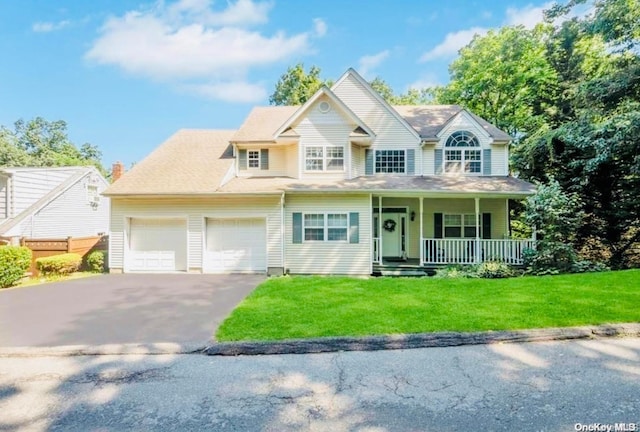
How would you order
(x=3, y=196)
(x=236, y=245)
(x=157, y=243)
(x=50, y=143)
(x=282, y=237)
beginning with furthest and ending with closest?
1. (x=50, y=143)
2. (x=3, y=196)
3. (x=157, y=243)
4. (x=236, y=245)
5. (x=282, y=237)

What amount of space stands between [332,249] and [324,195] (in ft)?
6.67

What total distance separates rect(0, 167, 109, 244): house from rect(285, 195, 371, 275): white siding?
11.6m

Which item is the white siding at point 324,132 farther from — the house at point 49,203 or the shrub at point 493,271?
the house at point 49,203

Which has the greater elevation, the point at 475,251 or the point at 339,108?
the point at 339,108

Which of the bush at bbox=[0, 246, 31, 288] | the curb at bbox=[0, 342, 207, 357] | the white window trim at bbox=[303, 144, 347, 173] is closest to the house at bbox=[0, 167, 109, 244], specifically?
the bush at bbox=[0, 246, 31, 288]

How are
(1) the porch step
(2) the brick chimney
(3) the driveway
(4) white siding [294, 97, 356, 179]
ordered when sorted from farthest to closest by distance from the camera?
(2) the brick chimney → (4) white siding [294, 97, 356, 179] → (1) the porch step → (3) the driveway

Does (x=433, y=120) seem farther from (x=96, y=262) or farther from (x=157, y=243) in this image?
(x=96, y=262)

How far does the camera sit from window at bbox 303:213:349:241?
1299cm

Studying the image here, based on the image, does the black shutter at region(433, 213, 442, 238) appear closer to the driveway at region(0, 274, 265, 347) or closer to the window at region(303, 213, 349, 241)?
the window at region(303, 213, 349, 241)

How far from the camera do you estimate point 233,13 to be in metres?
11.9

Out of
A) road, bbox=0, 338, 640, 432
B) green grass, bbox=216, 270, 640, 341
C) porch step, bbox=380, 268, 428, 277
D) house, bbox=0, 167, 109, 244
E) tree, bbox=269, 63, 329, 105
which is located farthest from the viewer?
tree, bbox=269, 63, 329, 105

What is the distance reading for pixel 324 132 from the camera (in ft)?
46.3

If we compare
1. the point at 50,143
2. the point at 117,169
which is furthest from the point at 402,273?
the point at 50,143

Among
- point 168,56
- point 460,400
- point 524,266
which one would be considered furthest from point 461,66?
point 460,400
